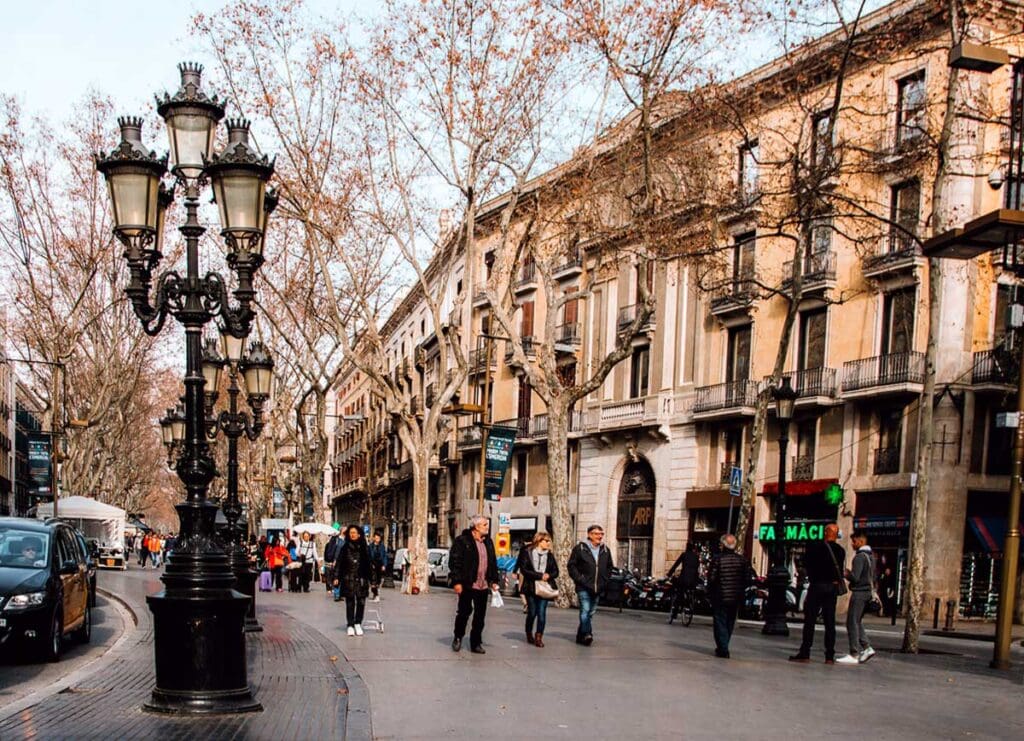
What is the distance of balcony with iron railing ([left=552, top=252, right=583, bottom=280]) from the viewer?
149 ft

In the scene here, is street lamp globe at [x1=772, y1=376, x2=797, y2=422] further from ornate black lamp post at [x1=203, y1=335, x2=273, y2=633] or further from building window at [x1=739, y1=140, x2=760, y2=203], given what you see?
ornate black lamp post at [x1=203, y1=335, x2=273, y2=633]

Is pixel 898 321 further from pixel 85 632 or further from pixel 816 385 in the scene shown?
pixel 85 632

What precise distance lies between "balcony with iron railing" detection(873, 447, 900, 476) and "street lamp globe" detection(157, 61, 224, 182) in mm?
24614

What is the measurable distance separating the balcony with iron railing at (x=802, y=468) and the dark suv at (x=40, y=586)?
23.2 m

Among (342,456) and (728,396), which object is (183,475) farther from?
(342,456)

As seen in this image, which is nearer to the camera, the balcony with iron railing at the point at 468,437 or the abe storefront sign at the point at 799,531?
the abe storefront sign at the point at 799,531

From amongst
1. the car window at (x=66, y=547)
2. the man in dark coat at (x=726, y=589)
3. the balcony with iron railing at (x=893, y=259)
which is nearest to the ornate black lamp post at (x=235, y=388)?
the car window at (x=66, y=547)

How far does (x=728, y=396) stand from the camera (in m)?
36.8

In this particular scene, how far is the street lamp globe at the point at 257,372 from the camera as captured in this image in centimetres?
2072

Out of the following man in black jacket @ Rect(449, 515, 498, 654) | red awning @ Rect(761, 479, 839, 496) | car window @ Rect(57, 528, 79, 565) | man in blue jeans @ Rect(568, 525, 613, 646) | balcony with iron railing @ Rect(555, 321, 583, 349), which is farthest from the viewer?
balcony with iron railing @ Rect(555, 321, 583, 349)

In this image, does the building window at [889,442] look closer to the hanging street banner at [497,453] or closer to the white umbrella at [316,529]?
the hanging street banner at [497,453]

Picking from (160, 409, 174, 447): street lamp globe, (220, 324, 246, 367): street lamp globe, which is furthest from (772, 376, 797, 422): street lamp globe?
(160, 409, 174, 447): street lamp globe

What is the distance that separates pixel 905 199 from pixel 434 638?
66.5ft

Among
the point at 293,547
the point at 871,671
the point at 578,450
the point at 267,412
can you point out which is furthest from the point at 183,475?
the point at 267,412
